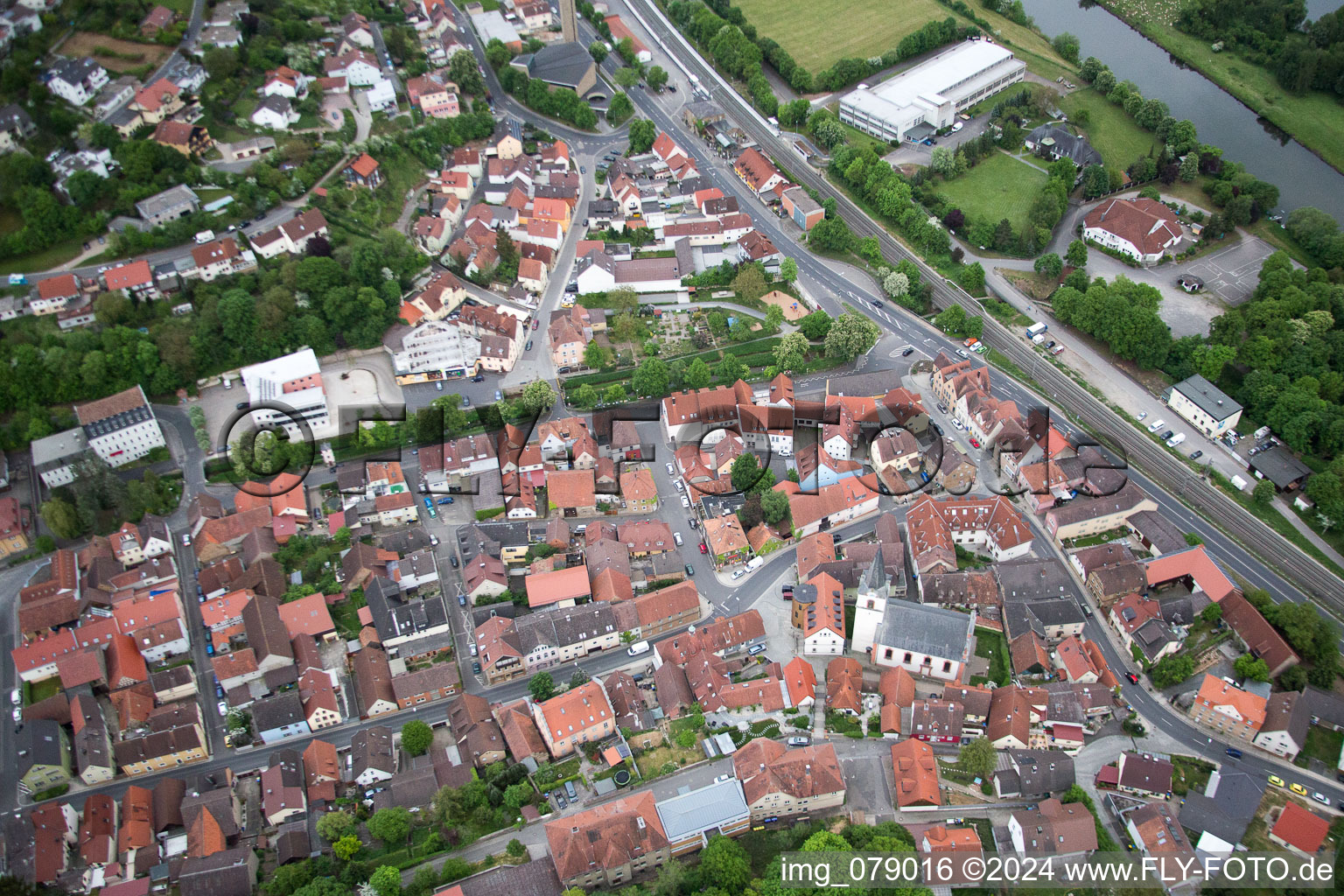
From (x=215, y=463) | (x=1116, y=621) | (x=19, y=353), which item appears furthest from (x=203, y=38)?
(x=1116, y=621)

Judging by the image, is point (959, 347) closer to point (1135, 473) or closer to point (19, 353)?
point (1135, 473)

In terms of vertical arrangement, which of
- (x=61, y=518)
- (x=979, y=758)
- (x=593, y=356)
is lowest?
(x=61, y=518)

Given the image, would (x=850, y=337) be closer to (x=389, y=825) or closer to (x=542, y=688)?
(x=542, y=688)

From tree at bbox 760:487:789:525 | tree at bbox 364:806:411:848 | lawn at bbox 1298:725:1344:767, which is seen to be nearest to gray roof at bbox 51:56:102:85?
tree at bbox 760:487:789:525

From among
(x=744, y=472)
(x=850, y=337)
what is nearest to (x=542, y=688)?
(x=744, y=472)

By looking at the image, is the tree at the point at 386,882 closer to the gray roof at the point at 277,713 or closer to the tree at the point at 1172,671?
the gray roof at the point at 277,713

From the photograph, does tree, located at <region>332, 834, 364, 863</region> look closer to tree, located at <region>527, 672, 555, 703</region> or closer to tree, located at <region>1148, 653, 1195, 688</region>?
tree, located at <region>527, 672, 555, 703</region>
